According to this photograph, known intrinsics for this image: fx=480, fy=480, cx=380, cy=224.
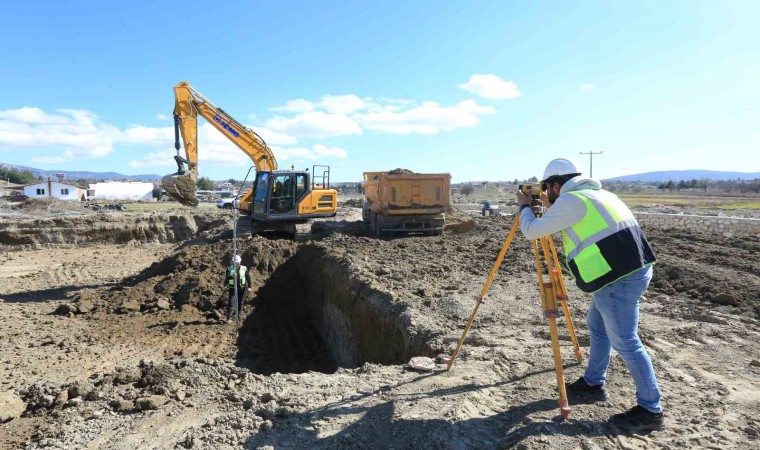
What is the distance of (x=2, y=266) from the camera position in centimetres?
1540

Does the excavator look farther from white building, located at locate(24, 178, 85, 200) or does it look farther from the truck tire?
white building, located at locate(24, 178, 85, 200)

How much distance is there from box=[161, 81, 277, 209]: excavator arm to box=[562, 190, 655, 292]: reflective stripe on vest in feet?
38.0

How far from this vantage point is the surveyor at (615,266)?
10.5ft

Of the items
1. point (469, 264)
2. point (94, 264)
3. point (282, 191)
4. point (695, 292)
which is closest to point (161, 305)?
point (282, 191)

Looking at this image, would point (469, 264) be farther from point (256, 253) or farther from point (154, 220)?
point (154, 220)

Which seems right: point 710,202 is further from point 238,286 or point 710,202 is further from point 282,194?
point 238,286

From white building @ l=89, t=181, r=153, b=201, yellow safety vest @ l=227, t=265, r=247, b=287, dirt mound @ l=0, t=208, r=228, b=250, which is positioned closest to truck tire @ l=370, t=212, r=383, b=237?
yellow safety vest @ l=227, t=265, r=247, b=287

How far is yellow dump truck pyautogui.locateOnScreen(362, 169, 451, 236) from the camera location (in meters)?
14.9

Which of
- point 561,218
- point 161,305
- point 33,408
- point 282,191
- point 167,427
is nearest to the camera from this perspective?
point 561,218

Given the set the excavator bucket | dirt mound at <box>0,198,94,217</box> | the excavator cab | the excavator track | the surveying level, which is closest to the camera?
the surveying level

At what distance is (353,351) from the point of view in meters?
8.43

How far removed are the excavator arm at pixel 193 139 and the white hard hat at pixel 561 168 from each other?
1118 cm

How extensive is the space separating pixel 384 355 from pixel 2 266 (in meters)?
14.8

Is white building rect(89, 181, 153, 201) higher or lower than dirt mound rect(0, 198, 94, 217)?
higher
